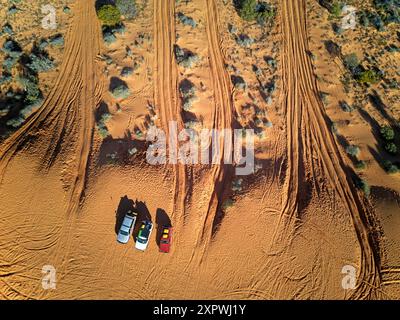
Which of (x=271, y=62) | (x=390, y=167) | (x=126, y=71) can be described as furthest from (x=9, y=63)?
(x=390, y=167)

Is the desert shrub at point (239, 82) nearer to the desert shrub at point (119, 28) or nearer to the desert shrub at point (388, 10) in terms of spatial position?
the desert shrub at point (119, 28)

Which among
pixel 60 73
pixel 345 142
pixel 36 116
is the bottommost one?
pixel 345 142

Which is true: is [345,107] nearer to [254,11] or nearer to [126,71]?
[254,11]

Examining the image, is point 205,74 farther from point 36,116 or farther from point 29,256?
point 29,256

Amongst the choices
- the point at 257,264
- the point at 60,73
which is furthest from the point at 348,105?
the point at 60,73

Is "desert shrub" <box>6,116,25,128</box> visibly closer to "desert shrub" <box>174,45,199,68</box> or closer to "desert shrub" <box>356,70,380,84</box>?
"desert shrub" <box>174,45,199,68</box>

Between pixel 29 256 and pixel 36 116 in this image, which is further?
pixel 36 116

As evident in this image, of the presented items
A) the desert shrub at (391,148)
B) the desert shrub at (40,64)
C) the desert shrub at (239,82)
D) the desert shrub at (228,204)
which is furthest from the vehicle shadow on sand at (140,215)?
the desert shrub at (391,148)
